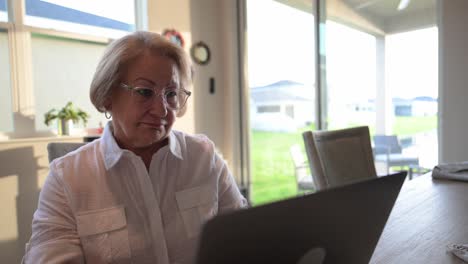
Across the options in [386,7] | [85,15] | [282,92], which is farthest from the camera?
[282,92]

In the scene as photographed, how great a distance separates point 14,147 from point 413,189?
8.62 feet

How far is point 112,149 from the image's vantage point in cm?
102

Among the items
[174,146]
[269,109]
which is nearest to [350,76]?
[269,109]

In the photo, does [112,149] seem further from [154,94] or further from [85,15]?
[85,15]

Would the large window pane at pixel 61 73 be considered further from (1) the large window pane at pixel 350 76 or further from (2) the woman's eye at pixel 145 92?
(1) the large window pane at pixel 350 76

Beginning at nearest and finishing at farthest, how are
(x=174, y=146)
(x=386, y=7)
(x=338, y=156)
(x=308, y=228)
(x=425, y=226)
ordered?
1. (x=308, y=228)
2. (x=425, y=226)
3. (x=174, y=146)
4. (x=338, y=156)
5. (x=386, y=7)

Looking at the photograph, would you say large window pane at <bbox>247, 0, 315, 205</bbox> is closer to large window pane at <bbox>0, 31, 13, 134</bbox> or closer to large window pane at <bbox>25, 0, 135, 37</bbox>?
large window pane at <bbox>25, 0, 135, 37</bbox>

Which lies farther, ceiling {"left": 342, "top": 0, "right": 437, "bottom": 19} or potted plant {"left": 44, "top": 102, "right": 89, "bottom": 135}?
ceiling {"left": 342, "top": 0, "right": 437, "bottom": 19}

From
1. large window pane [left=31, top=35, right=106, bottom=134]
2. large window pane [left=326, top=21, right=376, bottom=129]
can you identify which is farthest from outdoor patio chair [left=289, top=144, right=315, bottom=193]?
large window pane [left=31, top=35, right=106, bottom=134]

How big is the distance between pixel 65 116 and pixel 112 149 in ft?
6.70

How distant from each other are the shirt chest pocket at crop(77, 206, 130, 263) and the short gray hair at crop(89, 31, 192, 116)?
342 mm

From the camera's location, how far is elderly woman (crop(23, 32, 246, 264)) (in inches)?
36.7

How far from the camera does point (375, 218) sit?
561 mm

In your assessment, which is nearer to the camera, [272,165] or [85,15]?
[85,15]
